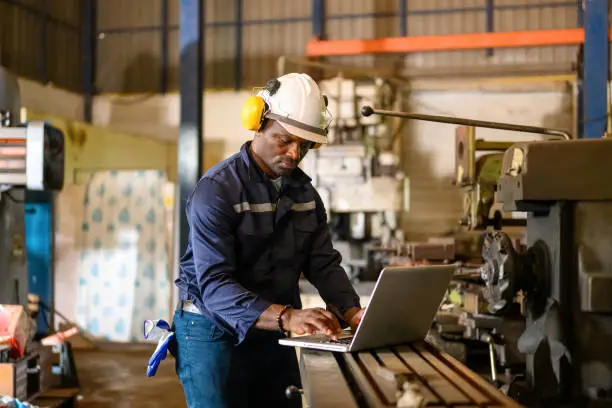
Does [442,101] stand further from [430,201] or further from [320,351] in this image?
[320,351]

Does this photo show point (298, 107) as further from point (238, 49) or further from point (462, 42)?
point (238, 49)

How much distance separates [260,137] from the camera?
6.38 feet

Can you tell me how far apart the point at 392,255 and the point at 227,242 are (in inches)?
120

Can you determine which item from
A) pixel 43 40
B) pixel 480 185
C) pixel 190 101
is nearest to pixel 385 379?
pixel 480 185

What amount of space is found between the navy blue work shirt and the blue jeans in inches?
2.2

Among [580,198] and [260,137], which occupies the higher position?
[260,137]

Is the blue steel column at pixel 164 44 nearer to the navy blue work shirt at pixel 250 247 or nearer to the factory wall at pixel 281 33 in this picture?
the factory wall at pixel 281 33

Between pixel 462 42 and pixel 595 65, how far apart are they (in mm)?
1185

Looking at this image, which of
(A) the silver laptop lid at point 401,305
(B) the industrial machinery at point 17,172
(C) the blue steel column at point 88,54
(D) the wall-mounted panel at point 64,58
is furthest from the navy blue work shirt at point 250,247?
(C) the blue steel column at point 88,54

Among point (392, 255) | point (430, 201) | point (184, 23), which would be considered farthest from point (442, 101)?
point (184, 23)

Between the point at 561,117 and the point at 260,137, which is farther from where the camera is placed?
the point at 561,117

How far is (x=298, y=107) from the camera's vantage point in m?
1.88

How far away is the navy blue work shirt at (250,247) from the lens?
1758mm

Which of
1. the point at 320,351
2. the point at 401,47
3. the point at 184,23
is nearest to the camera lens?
the point at 320,351
